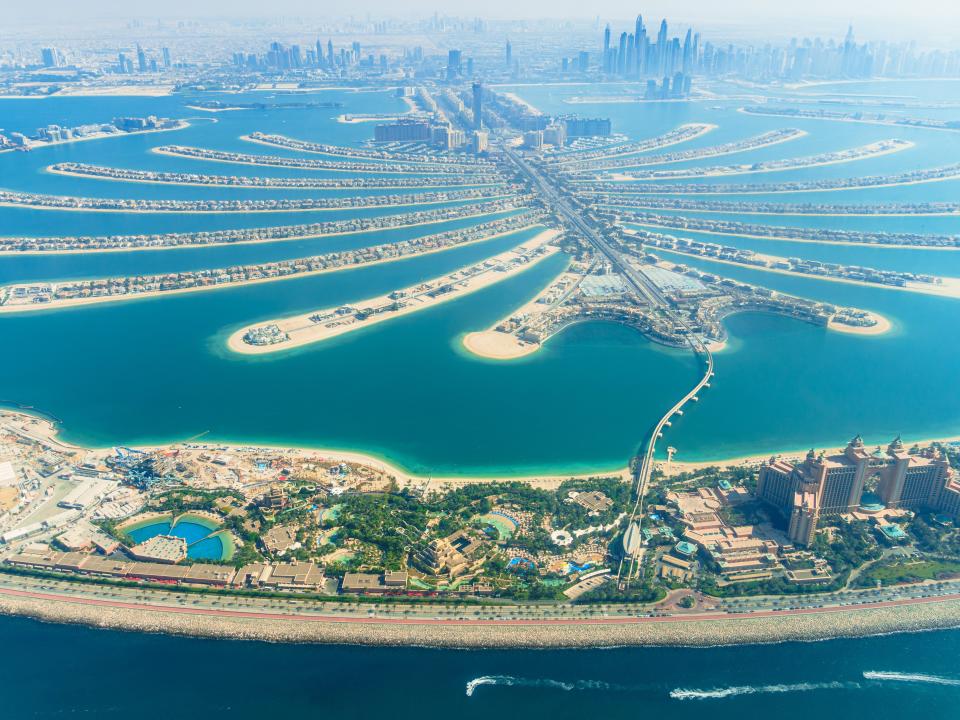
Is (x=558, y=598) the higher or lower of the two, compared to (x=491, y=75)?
lower

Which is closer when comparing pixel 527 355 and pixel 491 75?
pixel 527 355

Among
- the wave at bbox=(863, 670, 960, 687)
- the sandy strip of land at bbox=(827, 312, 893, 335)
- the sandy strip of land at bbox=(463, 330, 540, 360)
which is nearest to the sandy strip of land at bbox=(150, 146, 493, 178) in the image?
the sandy strip of land at bbox=(463, 330, 540, 360)

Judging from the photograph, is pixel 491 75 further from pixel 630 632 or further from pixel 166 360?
pixel 630 632

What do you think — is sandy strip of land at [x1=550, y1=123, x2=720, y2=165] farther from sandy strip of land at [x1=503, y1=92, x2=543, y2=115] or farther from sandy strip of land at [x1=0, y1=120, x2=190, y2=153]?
sandy strip of land at [x1=0, y1=120, x2=190, y2=153]

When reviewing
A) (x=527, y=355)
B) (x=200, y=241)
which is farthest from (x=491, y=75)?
(x=527, y=355)

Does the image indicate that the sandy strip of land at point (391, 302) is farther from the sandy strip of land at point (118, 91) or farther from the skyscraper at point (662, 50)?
the skyscraper at point (662, 50)
